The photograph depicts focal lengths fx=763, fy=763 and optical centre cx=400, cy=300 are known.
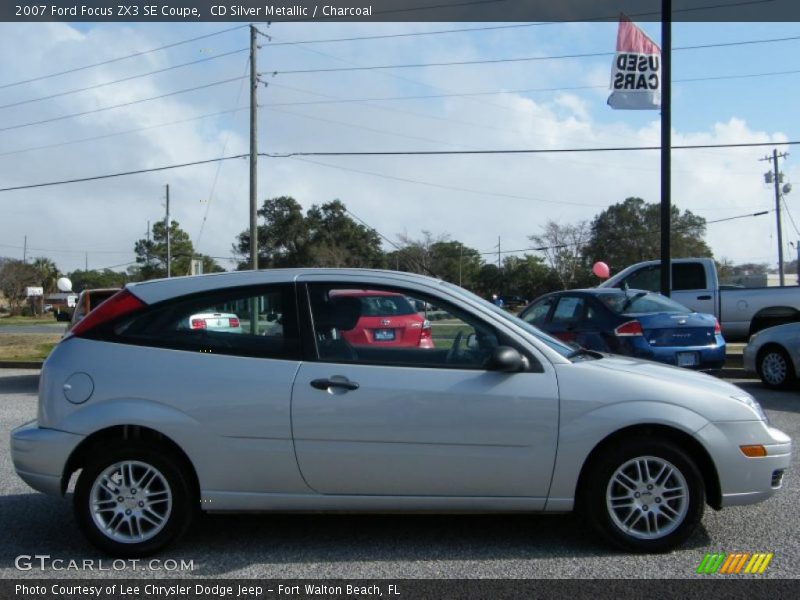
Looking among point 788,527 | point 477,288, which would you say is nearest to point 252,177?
point 788,527

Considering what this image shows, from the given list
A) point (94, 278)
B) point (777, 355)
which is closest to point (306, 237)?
point (777, 355)

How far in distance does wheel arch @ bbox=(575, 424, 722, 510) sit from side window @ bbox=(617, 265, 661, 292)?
37.3 feet

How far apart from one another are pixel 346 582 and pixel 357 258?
4303cm

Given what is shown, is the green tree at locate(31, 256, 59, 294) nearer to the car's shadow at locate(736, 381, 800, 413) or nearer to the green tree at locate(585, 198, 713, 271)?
the green tree at locate(585, 198, 713, 271)

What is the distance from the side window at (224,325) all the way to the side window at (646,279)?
12.0 metres

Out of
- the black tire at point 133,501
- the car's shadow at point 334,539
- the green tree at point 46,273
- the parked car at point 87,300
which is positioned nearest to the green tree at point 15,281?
the green tree at point 46,273

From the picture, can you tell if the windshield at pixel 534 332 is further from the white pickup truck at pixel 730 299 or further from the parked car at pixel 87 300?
the white pickup truck at pixel 730 299

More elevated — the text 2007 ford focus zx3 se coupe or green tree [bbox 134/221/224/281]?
green tree [bbox 134/221/224/281]

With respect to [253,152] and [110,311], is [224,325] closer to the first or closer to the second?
[110,311]

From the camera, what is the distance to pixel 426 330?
4758 mm

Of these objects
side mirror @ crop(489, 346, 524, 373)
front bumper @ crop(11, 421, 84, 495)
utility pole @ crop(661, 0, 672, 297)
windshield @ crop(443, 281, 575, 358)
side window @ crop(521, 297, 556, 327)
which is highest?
utility pole @ crop(661, 0, 672, 297)

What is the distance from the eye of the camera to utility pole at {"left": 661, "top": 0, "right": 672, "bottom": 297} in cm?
→ 1409

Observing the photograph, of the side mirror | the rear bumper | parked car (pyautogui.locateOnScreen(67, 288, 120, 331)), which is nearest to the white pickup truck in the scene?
the rear bumper

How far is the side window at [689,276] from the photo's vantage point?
15172 mm
